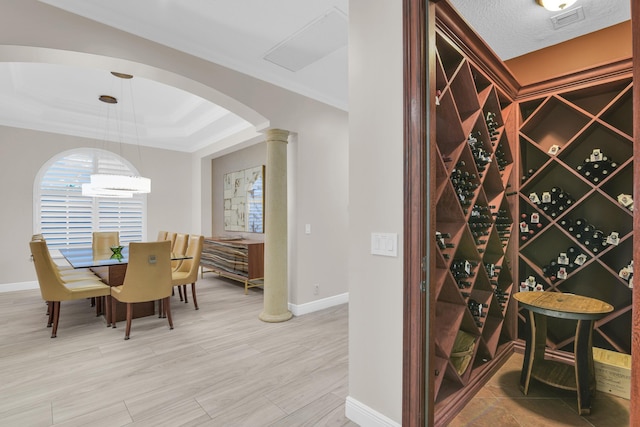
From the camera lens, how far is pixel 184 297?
15.2ft

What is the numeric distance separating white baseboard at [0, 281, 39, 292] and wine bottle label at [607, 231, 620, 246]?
24.6ft

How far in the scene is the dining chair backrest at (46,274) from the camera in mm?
3086

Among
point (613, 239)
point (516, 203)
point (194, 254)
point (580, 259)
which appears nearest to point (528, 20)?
point (516, 203)

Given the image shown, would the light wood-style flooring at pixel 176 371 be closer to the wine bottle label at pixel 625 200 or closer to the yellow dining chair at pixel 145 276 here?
the yellow dining chair at pixel 145 276

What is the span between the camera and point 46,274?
10.3ft

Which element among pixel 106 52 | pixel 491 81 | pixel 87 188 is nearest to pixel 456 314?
pixel 491 81

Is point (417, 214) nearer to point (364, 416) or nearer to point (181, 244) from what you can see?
point (364, 416)

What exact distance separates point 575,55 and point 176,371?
13.2 ft

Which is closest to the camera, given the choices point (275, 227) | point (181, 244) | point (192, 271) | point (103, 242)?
point (275, 227)

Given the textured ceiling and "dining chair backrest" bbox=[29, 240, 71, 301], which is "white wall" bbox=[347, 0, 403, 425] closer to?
the textured ceiling

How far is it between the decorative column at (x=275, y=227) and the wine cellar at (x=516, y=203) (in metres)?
2.04

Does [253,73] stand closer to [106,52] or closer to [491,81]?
[106,52]

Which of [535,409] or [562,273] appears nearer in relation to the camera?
[535,409]

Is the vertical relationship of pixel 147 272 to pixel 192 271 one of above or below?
above
